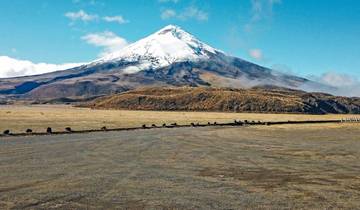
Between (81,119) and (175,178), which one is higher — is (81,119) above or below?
above

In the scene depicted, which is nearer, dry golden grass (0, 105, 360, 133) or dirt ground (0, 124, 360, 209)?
dirt ground (0, 124, 360, 209)

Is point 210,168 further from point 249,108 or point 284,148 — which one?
point 249,108

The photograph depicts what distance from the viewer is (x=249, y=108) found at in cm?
18900

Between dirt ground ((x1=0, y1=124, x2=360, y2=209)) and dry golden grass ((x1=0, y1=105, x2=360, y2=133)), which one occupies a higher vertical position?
dry golden grass ((x1=0, y1=105, x2=360, y2=133))

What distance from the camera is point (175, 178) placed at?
23.6 metres

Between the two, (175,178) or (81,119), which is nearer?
(175,178)

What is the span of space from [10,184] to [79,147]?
706 inches

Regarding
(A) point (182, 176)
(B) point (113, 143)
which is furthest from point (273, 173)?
(B) point (113, 143)

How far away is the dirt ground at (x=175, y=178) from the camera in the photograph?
1795 centimetres

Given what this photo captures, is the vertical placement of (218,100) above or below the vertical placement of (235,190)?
above

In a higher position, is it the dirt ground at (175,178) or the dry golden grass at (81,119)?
the dry golden grass at (81,119)

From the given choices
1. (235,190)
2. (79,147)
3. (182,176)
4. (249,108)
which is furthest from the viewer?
(249,108)

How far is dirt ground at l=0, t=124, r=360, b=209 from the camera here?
18.0 metres

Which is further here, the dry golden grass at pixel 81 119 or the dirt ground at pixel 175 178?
the dry golden grass at pixel 81 119
